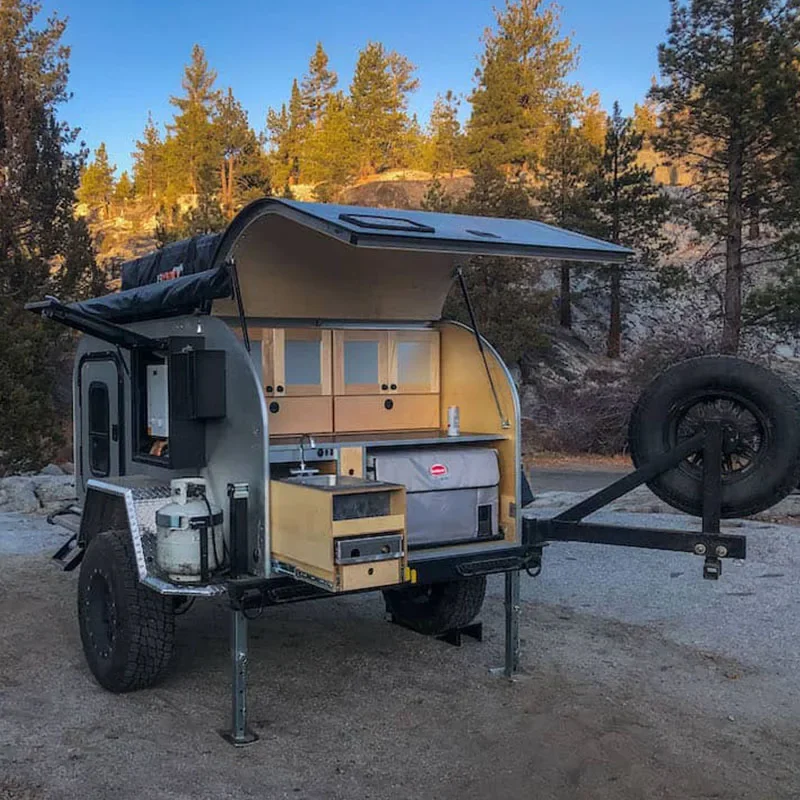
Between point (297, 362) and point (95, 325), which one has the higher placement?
point (95, 325)

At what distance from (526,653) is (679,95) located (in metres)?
20.9

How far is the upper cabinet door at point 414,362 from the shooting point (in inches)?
248

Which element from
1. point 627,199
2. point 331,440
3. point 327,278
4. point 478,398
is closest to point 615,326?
point 627,199

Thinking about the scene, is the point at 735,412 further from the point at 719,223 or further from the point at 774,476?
the point at 719,223

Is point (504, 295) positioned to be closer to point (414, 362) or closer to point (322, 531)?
point (414, 362)

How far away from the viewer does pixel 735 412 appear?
462cm

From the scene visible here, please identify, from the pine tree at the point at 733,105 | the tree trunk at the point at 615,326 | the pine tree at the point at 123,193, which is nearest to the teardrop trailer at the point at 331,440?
the pine tree at the point at 733,105

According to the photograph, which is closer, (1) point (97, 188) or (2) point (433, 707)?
(2) point (433, 707)

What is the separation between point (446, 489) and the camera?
5328 mm

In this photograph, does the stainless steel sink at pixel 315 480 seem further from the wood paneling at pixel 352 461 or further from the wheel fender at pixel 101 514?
the wheel fender at pixel 101 514

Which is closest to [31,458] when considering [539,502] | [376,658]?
[539,502]

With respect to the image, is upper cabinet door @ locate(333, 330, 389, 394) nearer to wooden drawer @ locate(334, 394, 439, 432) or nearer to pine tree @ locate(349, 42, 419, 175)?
wooden drawer @ locate(334, 394, 439, 432)

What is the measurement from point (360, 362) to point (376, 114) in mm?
45769

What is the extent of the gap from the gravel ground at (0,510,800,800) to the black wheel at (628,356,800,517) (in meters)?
1.29
